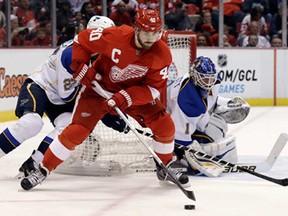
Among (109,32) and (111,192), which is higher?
(109,32)

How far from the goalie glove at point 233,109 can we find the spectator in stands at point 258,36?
15.0 ft

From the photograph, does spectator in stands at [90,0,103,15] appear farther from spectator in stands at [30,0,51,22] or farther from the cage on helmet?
the cage on helmet

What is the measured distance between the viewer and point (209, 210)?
3301 mm

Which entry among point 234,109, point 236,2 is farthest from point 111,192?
point 236,2

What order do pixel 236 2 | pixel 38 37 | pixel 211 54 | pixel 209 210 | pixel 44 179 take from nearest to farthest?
1. pixel 209 210
2. pixel 44 179
3. pixel 38 37
4. pixel 211 54
5. pixel 236 2

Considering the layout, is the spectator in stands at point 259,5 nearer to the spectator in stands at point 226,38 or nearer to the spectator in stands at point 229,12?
the spectator in stands at point 229,12

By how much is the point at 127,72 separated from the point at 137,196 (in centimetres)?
58

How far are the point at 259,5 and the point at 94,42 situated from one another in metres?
6.25

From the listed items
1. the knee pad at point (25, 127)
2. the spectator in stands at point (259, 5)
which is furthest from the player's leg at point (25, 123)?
the spectator in stands at point (259, 5)

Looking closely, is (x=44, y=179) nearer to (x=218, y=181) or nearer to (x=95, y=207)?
(x=95, y=207)

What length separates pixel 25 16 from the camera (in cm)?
801

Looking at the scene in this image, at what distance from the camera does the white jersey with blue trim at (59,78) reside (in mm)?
4055

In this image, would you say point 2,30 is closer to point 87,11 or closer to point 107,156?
point 87,11

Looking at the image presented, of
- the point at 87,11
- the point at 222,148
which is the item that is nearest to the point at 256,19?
the point at 87,11
